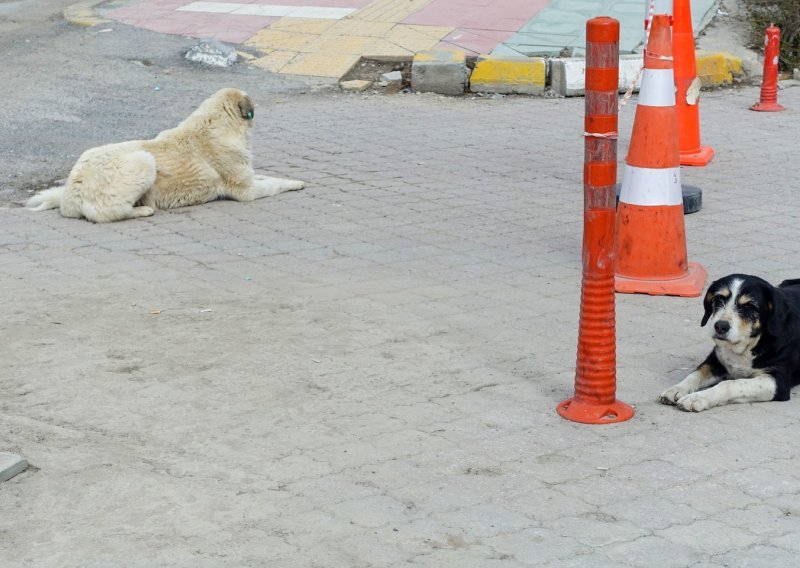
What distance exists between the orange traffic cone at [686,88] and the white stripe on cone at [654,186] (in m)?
2.96

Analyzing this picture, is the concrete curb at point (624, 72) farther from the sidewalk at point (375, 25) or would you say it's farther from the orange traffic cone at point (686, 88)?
the orange traffic cone at point (686, 88)

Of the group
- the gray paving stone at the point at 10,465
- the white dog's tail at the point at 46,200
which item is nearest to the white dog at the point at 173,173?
the white dog's tail at the point at 46,200

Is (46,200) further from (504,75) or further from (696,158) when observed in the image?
(504,75)

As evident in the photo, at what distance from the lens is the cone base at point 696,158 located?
9414mm

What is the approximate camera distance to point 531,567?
355cm

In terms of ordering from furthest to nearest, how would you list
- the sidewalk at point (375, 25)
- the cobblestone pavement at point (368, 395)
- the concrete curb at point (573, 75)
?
the sidewalk at point (375, 25) < the concrete curb at point (573, 75) < the cobblestone pavement at point (368, 395)

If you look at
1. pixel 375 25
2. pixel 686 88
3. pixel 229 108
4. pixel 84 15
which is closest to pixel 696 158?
pixel 686 88

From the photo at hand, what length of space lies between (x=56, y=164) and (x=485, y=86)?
16.2 ft

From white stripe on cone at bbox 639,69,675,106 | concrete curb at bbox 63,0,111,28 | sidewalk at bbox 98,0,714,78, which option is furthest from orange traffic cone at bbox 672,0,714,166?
concrete curb at bbox 63,0,111,28

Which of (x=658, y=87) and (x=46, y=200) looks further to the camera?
(x=46, y=200)

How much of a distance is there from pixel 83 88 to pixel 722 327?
9.00 m

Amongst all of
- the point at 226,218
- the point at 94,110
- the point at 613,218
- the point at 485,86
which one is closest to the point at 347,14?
the point at 485,86

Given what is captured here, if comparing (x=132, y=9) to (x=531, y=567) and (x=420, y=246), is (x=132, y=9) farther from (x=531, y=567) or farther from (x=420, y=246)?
(x=531, y=567)

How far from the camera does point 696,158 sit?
9.44 m
